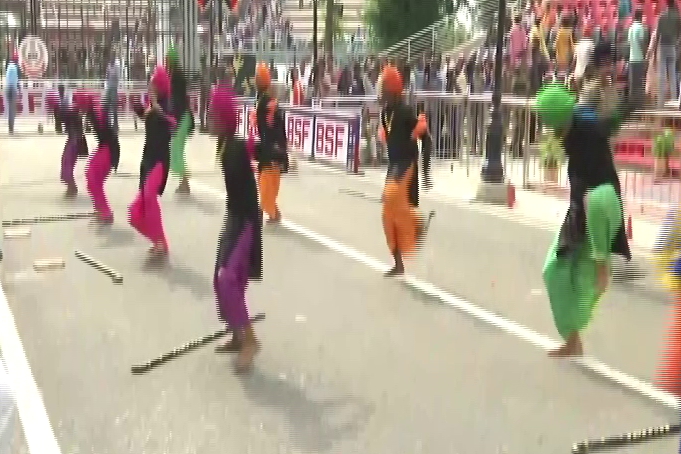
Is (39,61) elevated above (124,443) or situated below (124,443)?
above

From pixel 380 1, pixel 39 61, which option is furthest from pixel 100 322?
pixel 380 1

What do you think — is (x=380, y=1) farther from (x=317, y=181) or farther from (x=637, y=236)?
(x=637, y=236)

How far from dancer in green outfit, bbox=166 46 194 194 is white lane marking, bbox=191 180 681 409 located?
244 cm

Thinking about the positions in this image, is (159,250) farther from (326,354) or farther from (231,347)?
(326,354)

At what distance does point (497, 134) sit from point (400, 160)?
21.3 ft

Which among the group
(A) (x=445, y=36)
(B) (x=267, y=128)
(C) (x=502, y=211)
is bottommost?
(C) (x=502, y=211)

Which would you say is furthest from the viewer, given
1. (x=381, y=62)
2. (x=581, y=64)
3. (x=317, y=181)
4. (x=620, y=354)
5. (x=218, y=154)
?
(x=381, y=62)

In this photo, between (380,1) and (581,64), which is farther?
(380,1)

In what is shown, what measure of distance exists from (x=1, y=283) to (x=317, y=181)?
29.1ft

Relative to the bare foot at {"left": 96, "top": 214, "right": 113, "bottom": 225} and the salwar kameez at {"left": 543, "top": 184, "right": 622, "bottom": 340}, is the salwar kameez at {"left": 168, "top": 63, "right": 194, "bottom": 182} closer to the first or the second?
the bare foot at {"left": 96, "top": 214, "right": 113, "bottom": 225}

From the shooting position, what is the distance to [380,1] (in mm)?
32844

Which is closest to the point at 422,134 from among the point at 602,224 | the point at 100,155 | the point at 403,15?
the point at 602,224

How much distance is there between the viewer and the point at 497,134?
15.1 metres

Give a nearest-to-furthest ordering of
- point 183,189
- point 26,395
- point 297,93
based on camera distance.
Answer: point 26,395
point 183,189
point 297,93
